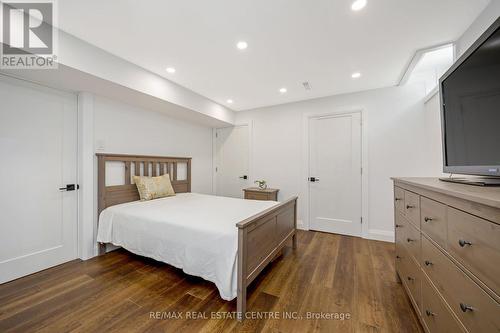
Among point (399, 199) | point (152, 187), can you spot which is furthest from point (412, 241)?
point (152, 187)

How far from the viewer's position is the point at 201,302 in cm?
175

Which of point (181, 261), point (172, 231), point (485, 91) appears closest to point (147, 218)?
point (172, 231)

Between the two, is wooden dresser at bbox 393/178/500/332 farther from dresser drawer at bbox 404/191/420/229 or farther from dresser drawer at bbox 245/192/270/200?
dresser drawer at bbox 245/192/270/200

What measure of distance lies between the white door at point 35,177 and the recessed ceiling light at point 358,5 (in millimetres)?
3292

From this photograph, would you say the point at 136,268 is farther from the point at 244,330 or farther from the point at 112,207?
the point at 244,330

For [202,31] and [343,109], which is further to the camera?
[343,109]

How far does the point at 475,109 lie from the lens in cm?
111

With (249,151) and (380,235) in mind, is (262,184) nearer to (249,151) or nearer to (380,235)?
(249,151)

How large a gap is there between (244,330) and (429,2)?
293cm

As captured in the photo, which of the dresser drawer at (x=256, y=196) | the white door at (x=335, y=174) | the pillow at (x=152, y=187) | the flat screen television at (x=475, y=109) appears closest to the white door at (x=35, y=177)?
the pillow at (x=152, y=187)

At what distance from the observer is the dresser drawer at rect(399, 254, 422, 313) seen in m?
1.36

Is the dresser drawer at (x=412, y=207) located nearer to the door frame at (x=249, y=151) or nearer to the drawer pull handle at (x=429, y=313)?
the drawer pull handle at (x=429, y=313)

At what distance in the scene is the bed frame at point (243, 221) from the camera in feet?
5.22

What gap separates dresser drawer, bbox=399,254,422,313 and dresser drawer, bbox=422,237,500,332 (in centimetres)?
24
